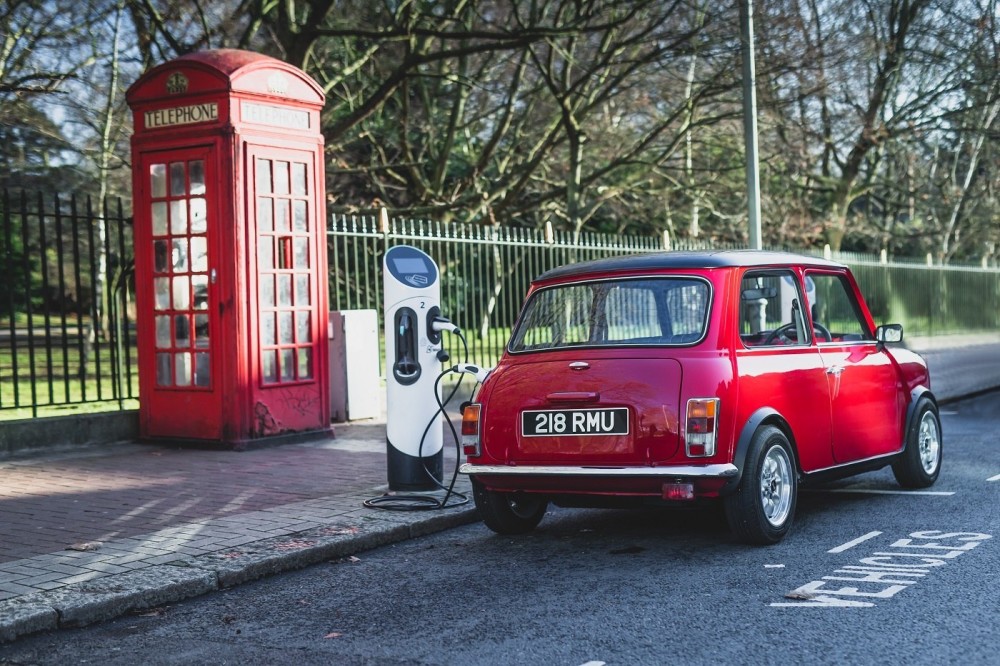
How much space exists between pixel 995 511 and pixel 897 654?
133 inches

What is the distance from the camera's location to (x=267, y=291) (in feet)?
35.6

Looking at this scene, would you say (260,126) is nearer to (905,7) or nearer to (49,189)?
(49,189)

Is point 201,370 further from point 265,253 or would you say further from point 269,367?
point 265,253

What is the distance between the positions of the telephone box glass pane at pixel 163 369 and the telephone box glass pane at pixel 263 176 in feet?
5.84

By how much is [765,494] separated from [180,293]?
6.36 meters

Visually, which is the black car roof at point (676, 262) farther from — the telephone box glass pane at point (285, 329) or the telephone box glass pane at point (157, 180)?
the telephone box glass pane at point (157, 180)

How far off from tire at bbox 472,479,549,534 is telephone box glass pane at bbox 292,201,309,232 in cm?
485

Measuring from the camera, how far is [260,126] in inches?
423

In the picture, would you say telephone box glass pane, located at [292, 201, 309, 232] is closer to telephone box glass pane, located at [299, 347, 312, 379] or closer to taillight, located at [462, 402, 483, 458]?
telephone box glass pane, located at [299, 347, 312, 379]

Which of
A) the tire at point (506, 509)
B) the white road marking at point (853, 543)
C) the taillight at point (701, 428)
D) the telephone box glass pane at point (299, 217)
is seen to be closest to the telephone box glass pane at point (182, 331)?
the telephone box glass pane at point (299, 217)

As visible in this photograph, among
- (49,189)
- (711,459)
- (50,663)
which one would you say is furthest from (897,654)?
(49,189)

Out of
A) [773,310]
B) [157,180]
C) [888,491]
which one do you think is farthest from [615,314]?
[157,180]

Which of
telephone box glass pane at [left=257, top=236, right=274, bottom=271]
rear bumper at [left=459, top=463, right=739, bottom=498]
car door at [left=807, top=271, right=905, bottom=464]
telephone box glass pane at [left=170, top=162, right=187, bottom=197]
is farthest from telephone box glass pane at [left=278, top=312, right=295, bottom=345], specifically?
car door at [left=807, top=271, right=905, bottom=464]

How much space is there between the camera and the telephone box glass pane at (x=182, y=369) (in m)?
10.9
